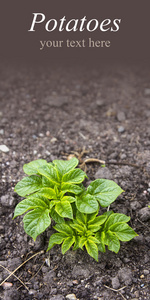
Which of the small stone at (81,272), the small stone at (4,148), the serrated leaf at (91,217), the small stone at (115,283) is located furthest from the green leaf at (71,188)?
the small stone at (4,148)

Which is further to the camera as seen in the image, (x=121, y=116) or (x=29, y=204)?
(x=121, y=116)

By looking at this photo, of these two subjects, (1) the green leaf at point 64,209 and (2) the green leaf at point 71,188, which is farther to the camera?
(2) the green leaf at point 71,188

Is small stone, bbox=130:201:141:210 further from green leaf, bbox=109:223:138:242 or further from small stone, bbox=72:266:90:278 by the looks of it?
small stone, bbox=72:266:90:278

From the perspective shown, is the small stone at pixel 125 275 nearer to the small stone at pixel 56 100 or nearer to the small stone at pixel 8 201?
the small stone at pixel 8 201

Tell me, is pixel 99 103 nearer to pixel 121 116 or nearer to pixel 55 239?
pixel 121 116

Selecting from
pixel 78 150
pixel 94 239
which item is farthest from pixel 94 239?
pixel 78 150
